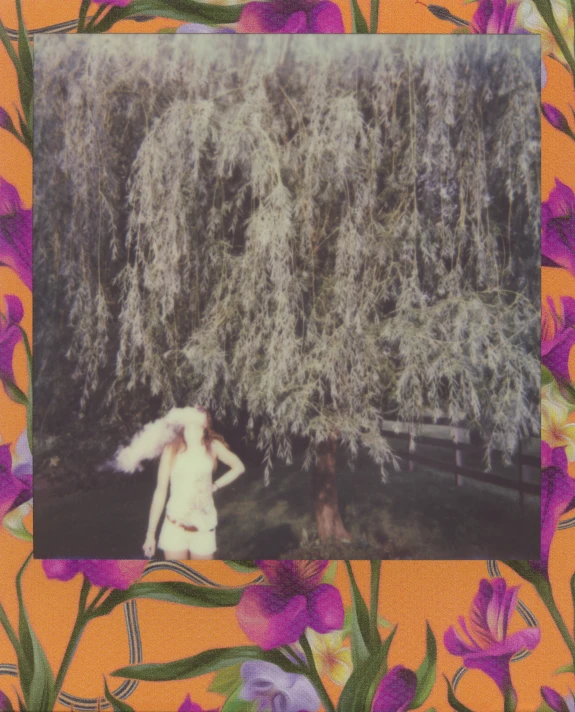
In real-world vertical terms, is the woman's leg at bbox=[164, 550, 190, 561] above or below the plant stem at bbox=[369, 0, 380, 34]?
below

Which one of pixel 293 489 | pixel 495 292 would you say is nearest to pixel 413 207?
pixel 495 292

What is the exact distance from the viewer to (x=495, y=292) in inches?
63.6

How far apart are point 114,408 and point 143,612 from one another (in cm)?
59

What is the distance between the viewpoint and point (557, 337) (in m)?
1.73

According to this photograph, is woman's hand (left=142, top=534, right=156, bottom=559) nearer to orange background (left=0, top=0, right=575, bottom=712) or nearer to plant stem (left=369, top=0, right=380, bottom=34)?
orange background (left=0, top=0, right=575, bottom=712)

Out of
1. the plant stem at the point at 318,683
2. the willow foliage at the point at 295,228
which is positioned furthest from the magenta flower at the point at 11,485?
the plant stem at the point at 318,683

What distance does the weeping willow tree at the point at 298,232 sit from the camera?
1606 mm

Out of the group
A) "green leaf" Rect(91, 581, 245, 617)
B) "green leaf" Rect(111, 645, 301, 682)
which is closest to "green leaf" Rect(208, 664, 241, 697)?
"green leaf" Rect(111, 645, 301, 682)

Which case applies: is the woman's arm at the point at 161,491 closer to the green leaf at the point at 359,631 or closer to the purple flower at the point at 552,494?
the green leaf at the point at 359,631

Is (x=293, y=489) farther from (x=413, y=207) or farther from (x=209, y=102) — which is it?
(x=209, y=102)

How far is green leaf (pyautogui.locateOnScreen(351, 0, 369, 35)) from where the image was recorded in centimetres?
167

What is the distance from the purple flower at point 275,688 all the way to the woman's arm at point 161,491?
19.1 inches

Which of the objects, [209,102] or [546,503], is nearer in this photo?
[209,102]

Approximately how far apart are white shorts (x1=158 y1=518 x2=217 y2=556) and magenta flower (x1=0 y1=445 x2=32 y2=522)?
1.37ft
